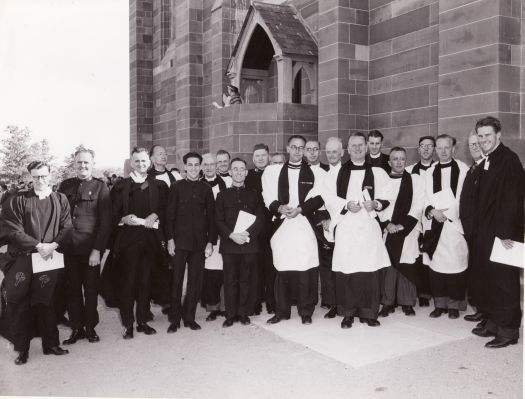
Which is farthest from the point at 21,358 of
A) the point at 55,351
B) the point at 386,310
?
the point at 386,310

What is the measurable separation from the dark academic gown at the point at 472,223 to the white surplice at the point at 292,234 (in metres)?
1.56

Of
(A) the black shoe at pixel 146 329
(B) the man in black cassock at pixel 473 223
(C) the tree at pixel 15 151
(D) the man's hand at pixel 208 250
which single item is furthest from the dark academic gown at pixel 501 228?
(C) the tree at pixel 15 151

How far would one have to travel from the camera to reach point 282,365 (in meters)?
4.62

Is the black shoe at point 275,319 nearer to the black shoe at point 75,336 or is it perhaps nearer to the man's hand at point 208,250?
the man's hand at point 208,250

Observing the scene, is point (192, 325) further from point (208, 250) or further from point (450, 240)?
point (450, 240)

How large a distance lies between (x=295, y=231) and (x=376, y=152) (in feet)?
5.46

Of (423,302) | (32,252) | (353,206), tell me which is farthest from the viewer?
(423,302)

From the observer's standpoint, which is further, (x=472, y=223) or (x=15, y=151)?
(x=15, y=151)

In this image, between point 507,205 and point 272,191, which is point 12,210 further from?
point 507,205

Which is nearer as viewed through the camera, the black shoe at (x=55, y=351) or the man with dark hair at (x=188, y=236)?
the black shoe at (x=55, y=351)

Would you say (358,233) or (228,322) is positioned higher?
(358,233)

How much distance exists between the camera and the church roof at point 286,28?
11.0 meters

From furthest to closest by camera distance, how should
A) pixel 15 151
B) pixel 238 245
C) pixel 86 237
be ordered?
1. pixel 15 151
2. pixel 238 245
3. pixel 86 237

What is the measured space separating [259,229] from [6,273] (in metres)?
2.56
